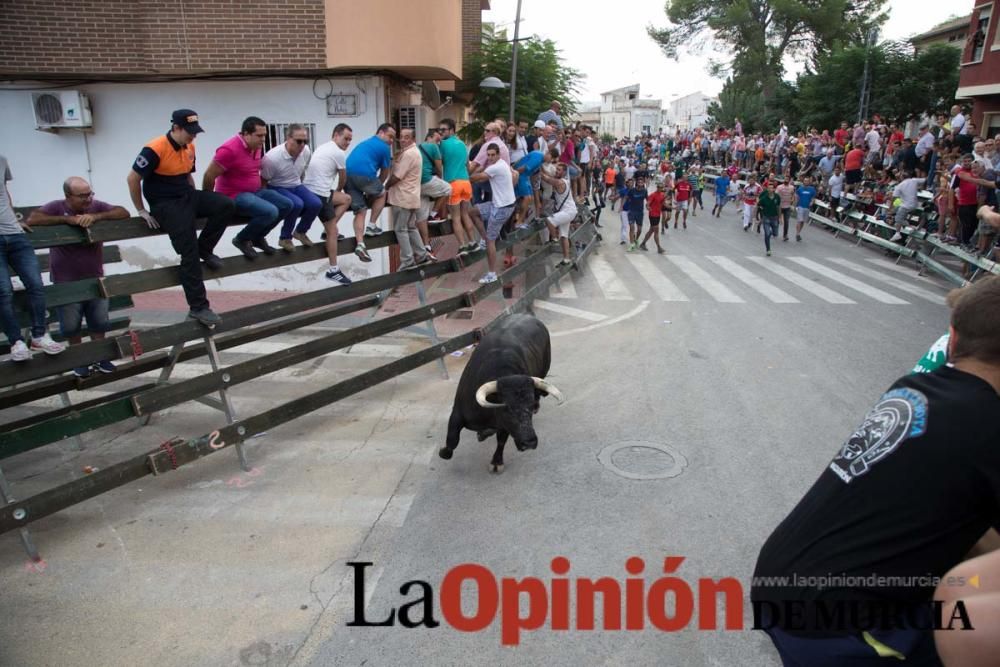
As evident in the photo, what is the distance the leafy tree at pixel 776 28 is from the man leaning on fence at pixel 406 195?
138ft

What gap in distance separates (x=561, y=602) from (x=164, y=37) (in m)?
12.7

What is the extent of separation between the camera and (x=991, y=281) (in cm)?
231

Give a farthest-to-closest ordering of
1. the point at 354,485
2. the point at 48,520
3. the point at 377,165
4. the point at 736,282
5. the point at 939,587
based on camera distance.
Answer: the point at 736,282 → the point at 377,165 → the point at 354,485 → the point at 48,520 → the point at 939,587

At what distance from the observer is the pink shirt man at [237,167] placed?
22.4 ft

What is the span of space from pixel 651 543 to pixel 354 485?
2729 millimetres

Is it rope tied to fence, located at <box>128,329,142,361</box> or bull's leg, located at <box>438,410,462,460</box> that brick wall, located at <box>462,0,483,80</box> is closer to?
bull's leg, located at <box>438,410,462,460</box>

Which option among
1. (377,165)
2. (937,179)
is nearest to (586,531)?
(377,165)

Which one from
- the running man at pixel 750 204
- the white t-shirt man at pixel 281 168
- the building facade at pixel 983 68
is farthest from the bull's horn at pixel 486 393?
the building facade at pixel 983 68

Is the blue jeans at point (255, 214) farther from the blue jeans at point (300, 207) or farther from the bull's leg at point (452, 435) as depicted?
the bull's leg at point (452, 435)

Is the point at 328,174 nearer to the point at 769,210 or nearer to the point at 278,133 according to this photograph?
the point at 278,133

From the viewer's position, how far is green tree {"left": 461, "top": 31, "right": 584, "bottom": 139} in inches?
804

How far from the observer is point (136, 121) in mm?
13320

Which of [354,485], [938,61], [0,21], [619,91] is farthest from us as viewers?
[619,91]

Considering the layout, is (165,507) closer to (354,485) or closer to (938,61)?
(354,485)
